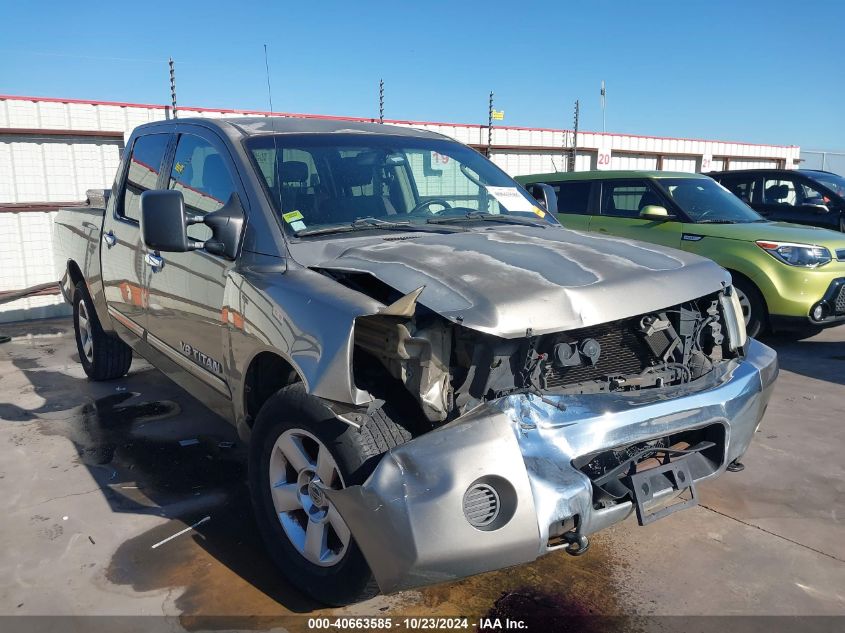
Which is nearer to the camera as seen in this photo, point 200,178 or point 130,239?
point 200,178

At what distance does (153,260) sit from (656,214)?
5116mm

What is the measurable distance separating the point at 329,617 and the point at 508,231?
1.91 metres

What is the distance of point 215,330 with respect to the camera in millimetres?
3260

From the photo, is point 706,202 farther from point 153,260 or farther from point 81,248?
point 81,248

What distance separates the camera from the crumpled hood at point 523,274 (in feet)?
7.79

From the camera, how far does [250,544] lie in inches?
125

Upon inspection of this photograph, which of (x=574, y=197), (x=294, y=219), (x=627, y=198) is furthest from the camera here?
(x=574, y=197)

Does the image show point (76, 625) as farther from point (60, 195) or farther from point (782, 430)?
point (60, 195)

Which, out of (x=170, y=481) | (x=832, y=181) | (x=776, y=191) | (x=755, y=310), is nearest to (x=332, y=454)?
(x=170, y=481)

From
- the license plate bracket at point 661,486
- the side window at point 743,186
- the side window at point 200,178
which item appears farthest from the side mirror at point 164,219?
the side window at point 743,186

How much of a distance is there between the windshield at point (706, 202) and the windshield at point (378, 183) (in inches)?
148

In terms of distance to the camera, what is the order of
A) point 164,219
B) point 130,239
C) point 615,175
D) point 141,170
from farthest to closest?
1. point 615,175
2. point 141,170
3. point 130,239
4. point 164,219

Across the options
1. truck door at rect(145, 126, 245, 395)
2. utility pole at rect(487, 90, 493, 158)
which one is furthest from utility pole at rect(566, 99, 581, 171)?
truck door at rect(145, 126, 245, 395)

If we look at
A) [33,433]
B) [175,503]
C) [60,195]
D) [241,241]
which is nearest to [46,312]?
[60,195]
